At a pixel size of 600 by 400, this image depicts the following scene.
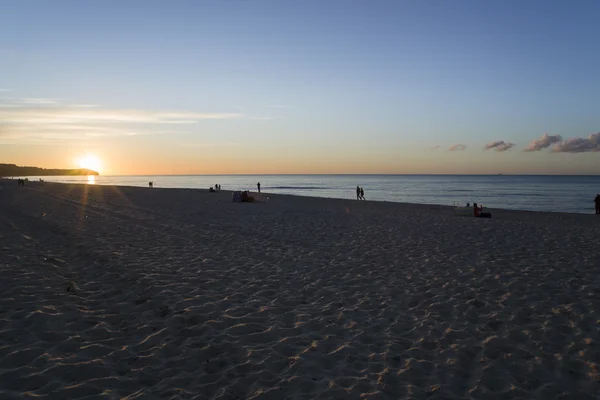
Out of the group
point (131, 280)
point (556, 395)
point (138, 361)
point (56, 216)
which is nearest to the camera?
point (556, 395)

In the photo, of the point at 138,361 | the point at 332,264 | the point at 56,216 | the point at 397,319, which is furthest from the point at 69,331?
the point at 56,216

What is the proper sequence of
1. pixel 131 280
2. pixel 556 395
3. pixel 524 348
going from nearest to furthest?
pixel 556 395, pixel 524 348, pixel 131 280

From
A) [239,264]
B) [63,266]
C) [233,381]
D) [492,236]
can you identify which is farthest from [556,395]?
[492,236]

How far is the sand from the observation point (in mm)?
4859

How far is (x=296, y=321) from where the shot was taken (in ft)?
22.6

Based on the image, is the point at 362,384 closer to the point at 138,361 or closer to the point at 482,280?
the point at 138,361

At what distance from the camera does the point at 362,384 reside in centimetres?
486

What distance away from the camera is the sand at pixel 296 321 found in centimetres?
486

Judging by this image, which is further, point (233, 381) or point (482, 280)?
point (482, 280)

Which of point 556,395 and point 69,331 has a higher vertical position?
point 69,331

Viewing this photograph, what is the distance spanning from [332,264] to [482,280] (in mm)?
3857

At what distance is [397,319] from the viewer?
23.0ft

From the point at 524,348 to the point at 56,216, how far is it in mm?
21939

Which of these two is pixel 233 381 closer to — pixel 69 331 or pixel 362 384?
pixel 362 384
